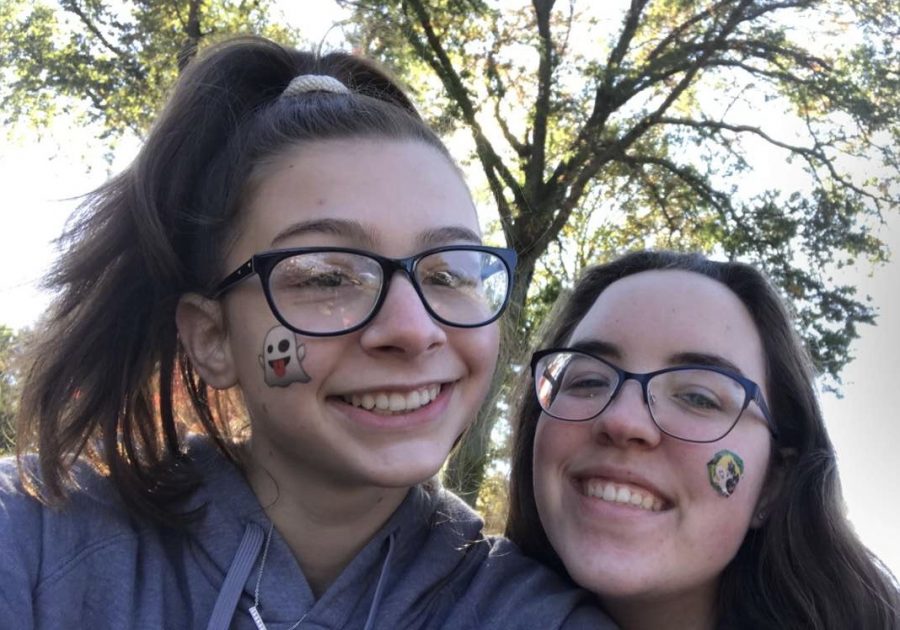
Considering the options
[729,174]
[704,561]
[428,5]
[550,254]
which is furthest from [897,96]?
[704,561]

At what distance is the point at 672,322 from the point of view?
7.31ft

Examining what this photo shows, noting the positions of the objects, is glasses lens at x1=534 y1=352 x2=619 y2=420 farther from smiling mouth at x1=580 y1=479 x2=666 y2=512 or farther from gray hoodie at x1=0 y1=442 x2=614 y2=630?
gray hoodie at x1=0 y1=442 x2=614 y2=630

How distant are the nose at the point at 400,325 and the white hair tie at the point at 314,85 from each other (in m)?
0.72

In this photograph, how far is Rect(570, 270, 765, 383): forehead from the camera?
221cm

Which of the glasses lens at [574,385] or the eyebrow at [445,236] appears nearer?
the eyebrow at [445,236]

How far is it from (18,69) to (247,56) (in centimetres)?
1277

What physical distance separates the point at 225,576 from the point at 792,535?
1396 mm

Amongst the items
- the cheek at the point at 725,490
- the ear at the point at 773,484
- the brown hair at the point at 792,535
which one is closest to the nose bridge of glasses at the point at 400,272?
the cheek at the point at 725,490

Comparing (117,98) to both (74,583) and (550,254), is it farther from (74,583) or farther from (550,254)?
(74,583)

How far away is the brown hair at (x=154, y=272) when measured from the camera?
2105 mm

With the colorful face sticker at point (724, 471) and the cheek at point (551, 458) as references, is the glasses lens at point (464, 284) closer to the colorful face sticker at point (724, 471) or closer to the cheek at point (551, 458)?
the cheek at point (551, 458)

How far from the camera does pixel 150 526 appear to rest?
2.01 metres

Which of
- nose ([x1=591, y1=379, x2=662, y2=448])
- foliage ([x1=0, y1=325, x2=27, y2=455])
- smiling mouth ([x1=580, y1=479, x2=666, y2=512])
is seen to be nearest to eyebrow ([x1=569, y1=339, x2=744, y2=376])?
nose ([x1=591, y1=379, x2=662, y2=448])

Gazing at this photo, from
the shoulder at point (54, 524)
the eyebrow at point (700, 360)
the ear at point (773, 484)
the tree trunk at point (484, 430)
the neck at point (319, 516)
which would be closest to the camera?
the shoulder at point (54, 524)
